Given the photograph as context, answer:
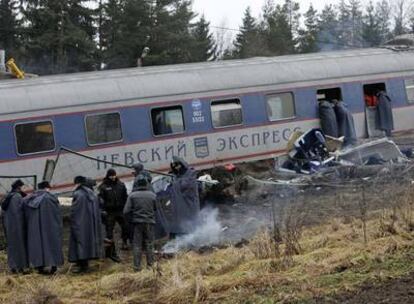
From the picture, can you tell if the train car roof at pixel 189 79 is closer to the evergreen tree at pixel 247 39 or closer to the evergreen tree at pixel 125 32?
the evergreen tree at pixel 125 32

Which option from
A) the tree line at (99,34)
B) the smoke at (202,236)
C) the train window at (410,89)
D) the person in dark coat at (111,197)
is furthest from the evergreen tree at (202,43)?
the person in dark coat at (111,197)

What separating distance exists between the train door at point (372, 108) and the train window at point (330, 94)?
920 millimetres

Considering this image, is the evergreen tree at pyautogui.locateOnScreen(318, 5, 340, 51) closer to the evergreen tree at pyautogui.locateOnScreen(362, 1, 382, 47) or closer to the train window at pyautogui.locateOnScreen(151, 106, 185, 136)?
the evergreen tree at pyautogui.locateOnScreen(362, 1, 382, 47)

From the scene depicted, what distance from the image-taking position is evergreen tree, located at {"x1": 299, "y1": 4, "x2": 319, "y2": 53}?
64.7 metres

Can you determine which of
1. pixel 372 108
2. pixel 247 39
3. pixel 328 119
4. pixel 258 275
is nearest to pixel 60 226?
pixel 258 275

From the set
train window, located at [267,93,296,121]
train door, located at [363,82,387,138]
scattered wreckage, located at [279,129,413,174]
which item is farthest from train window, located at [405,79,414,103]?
train window, located at [267,93,296,121]

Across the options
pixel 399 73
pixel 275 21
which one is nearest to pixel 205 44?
pixel 275 21

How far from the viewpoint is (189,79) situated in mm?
16516

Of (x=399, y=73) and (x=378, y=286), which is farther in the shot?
(x=399, y=73)

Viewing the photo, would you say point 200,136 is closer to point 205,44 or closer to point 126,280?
point 126,280

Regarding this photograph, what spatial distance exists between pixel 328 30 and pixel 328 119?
59784 millimetres

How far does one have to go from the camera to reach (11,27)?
1746 inches

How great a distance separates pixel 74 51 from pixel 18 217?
Result: 114 feet

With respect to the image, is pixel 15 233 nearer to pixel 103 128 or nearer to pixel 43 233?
pixel 43 233
